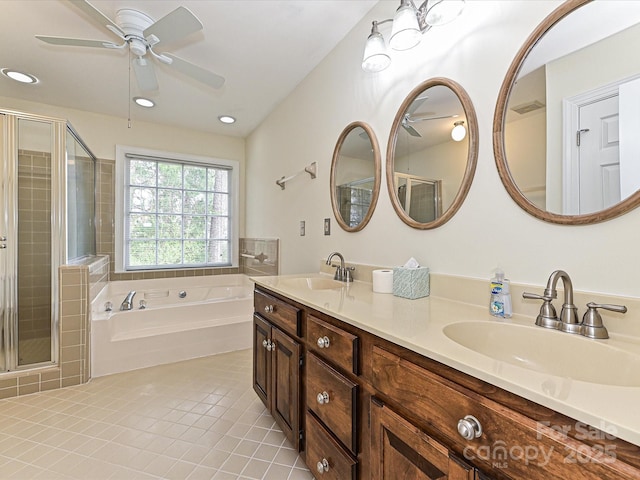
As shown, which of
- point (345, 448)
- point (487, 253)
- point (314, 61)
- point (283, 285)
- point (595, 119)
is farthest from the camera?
point (314, 61)

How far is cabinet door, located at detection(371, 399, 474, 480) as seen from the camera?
67 cm

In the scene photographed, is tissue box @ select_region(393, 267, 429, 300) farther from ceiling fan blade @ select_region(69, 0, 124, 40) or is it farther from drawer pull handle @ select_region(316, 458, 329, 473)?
ceiling fan blade @ select_region(69, 0, 124, 40)

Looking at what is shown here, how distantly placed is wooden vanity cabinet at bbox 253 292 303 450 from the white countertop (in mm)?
140

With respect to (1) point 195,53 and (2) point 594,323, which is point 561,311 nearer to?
A: (2) point 594,323

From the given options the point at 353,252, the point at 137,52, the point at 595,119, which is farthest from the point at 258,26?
the point at 595,119

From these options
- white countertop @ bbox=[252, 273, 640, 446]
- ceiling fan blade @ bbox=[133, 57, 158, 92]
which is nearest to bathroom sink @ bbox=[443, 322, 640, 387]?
white countertop @ bbox=[252, 273, 640, 446]

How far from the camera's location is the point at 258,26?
198cm

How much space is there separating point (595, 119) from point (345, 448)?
4.40ft

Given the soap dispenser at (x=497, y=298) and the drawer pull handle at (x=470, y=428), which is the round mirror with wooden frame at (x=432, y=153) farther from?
the drawer pull handle at (x=470, y=428)

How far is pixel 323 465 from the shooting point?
117cm

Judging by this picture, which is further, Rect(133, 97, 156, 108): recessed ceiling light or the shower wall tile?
Rect(133, 97, 156, 108): recessed ceiling light

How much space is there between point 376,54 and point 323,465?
1.91 m

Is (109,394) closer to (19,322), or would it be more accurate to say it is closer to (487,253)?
(19,322)

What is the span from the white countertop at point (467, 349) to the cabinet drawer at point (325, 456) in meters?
0.47
